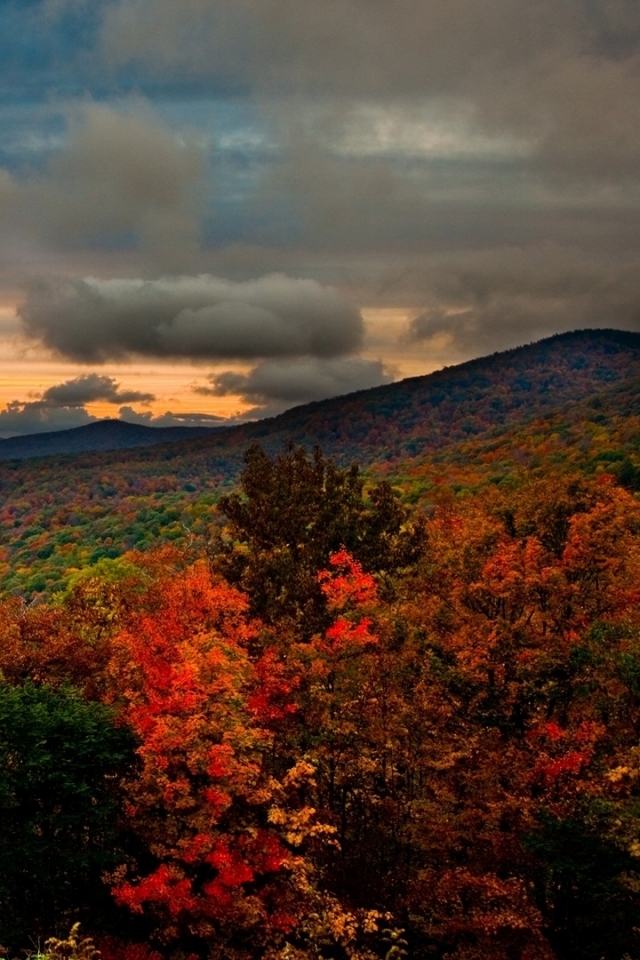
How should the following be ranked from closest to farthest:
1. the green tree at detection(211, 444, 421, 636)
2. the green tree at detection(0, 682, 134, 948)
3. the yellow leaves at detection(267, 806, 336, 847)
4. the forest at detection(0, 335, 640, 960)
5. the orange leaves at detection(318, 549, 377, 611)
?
the yellow leaves at detection(267, 806, 336, 847), the forest at detection(0, 335, 640, 960), the green tree at detection(0, 682, 134, 948), the orange leaves at detection(318, 549, 377, 611), the green tree at detection(211, 444, 421, 636)

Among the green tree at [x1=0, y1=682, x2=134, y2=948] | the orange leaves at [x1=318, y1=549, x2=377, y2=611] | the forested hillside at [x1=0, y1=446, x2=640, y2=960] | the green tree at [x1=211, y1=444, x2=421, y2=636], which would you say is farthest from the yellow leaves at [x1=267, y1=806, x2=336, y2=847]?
the green tree at [x1=211, y1=444, x2=421, y2=636]

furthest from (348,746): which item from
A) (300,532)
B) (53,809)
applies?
(53,809)

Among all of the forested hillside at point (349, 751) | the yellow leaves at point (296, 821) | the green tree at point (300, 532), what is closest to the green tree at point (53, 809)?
the forested hillside at point (349, 751)

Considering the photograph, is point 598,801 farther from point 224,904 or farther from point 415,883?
point 224,904

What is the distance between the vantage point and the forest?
88.5 feet

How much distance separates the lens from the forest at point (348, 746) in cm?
2697

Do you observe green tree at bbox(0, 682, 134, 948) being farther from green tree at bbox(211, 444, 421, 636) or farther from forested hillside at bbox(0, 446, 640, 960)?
green tree at bbox(211, 444, 421, 636)

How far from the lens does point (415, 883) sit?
1188 inches

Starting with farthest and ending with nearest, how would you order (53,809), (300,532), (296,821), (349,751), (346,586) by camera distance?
(300,532) → (349,751) → (346,586) → (53,809) → (296,821)

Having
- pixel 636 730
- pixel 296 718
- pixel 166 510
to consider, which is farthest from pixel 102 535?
pixel 636 730

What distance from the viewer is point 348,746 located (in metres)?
32.8

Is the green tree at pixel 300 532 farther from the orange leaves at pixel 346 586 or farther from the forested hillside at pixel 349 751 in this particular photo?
the orange leaves at pixel 346 586

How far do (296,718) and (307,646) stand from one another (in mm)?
3699

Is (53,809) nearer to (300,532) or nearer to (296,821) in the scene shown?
(296,821)
